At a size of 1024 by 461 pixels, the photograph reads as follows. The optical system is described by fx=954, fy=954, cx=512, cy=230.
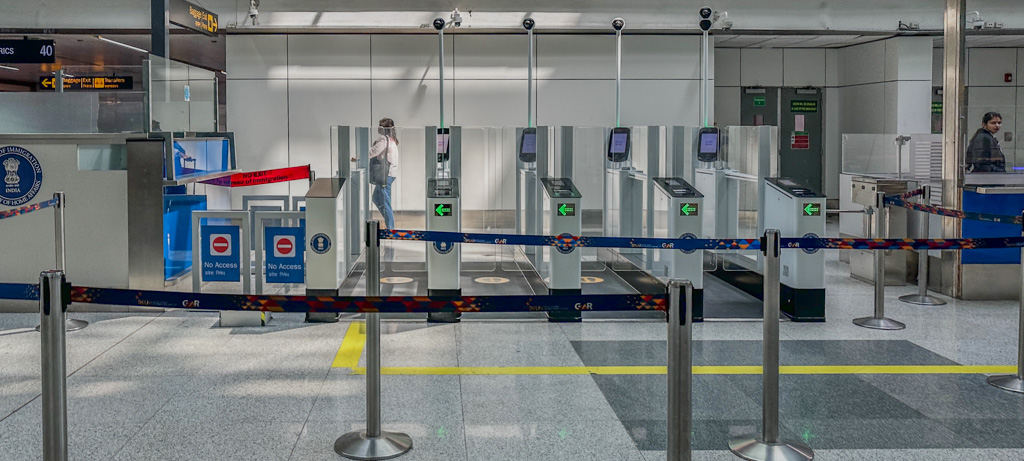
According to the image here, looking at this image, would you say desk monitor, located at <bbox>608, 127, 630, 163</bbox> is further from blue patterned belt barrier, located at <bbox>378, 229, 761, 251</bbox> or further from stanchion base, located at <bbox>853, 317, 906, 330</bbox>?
blue patterned belt barrier, located at <bbox>378, 229, 761, 251</bbox>

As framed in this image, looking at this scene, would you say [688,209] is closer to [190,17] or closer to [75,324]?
[75,324]

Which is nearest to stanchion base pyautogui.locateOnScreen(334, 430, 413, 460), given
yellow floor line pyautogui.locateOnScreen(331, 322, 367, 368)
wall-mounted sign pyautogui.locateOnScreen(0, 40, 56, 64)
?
yellow floor line pyautogui.locateOnScreen(331, 322, 367, 368)

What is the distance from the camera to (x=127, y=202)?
7.56 metres

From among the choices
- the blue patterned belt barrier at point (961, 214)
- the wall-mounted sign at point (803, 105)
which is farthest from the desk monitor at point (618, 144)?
the wall-mounted sign at point (803, 105)

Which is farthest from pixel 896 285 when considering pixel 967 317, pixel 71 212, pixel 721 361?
pixel 71 212

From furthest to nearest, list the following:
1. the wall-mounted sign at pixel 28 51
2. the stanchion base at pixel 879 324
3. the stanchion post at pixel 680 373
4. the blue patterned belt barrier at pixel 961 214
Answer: the wall-mounted sign at pixel 28 51 < the stanchion base at pixel 879 324 < the blue patterned belt barrier at pixel 961 214 < the stanchion post at pixel 680 373

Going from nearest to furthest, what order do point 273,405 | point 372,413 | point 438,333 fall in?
point 372,413 → point 273,405 → point 438,333

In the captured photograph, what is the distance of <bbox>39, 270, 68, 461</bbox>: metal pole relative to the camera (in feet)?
10.9

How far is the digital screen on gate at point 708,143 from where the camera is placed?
8141 millimetres

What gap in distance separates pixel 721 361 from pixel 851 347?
1.07 meters

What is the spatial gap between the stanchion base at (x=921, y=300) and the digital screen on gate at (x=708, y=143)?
6.87 feet

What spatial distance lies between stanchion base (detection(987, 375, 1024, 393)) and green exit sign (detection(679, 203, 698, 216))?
99.2 inches

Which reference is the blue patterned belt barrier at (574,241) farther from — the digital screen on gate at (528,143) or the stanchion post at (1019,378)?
the digital screen on gate at (528,143)

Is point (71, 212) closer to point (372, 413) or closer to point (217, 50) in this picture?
point (372, 413)
